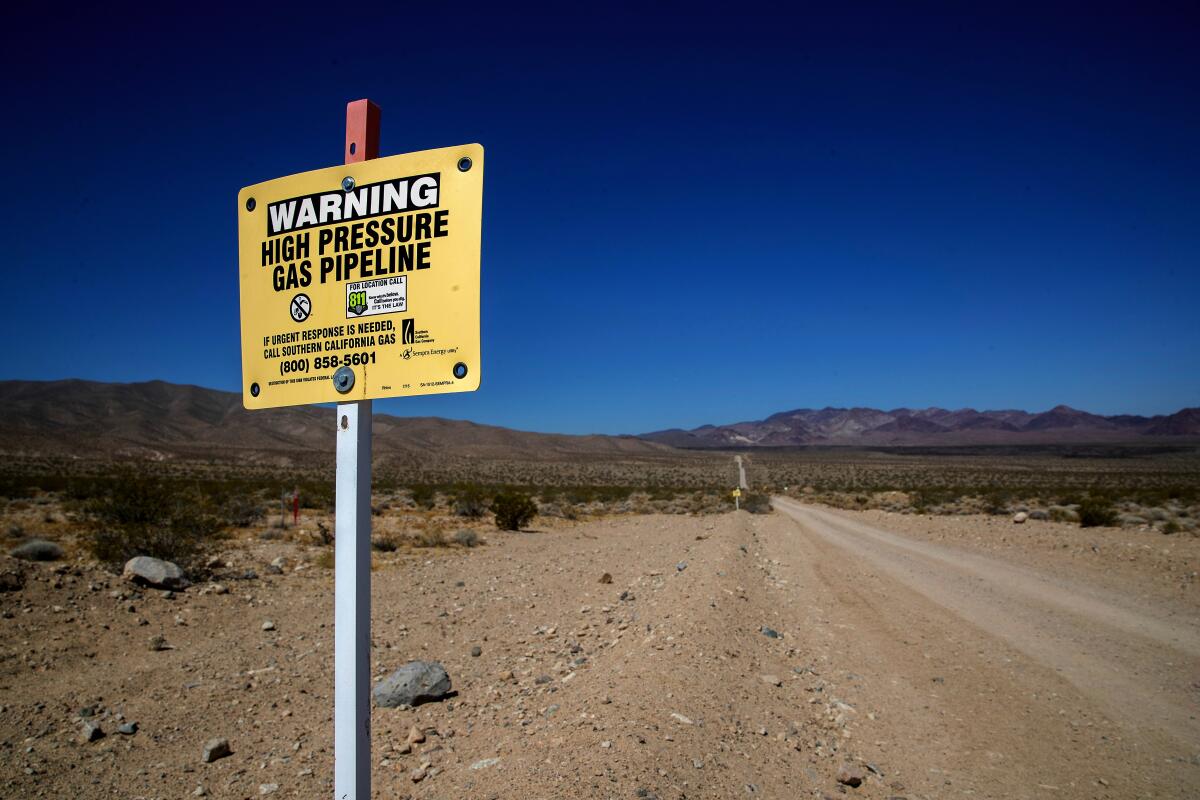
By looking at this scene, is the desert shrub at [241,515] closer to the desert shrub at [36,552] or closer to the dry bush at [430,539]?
the dry bush at [430,539]

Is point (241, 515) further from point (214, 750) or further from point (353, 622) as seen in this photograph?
point (353, 622)

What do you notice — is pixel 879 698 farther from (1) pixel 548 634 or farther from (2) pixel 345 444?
(2) pixel 345 444

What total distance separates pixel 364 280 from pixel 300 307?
305 mm

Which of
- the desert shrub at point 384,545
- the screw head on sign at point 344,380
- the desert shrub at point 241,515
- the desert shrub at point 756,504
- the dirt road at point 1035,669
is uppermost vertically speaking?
the screw head on sign at point 344,380

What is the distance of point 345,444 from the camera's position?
237 cm

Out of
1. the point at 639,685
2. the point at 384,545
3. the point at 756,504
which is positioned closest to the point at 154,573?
the point at 384,545

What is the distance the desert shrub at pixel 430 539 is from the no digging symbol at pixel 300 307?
1552 cm

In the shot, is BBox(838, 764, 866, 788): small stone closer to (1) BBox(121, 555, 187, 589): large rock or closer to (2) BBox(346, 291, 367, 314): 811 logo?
(2) BBox(346, 291, 367, 314): 811 logo

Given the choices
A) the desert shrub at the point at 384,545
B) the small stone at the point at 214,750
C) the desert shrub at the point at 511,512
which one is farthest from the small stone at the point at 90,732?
the desert shrub at the point at 511,512

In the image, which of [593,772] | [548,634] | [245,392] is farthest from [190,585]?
[245,392]

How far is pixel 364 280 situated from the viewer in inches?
96.0

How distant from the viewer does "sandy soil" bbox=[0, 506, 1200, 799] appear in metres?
4.67

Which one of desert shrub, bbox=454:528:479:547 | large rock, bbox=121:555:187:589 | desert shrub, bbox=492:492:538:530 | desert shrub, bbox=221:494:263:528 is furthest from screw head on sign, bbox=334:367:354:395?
desert shrub, bbox=492:492:538:530

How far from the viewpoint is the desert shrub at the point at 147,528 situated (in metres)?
11.0
